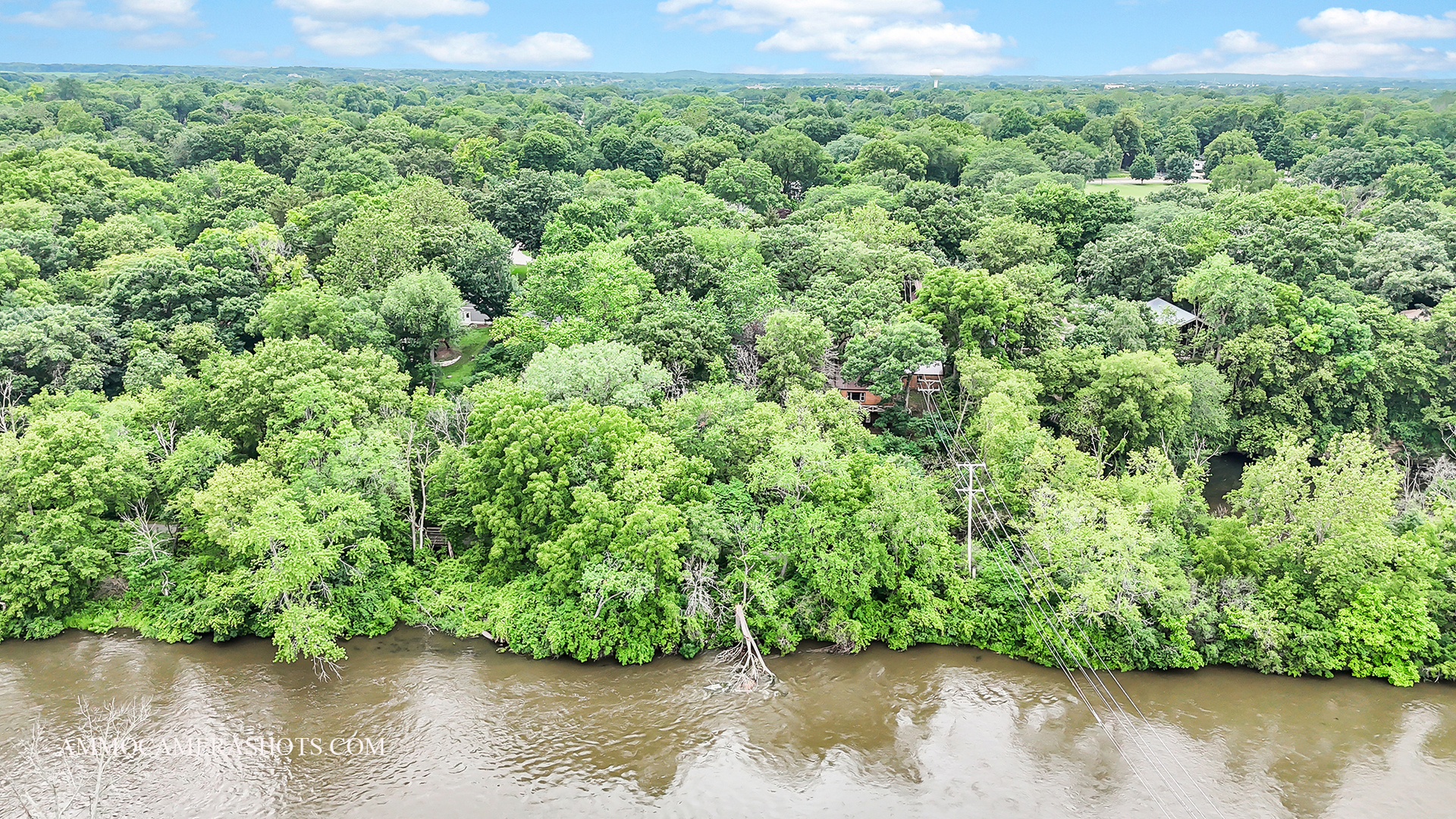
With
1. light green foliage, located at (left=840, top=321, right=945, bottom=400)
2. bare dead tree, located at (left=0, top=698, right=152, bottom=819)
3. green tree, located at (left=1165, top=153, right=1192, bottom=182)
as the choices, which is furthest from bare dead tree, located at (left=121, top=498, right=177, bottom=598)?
green tree, located at (left=1165, top=153, right=1192, bottom=182)

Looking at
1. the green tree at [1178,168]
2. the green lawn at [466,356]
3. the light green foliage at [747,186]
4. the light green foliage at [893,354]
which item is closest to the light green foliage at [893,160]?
the light green foliage at [747,186]

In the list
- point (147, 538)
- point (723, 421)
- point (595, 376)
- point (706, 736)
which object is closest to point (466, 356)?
point (595, 376)

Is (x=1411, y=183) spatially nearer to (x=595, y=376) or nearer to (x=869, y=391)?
(x=869, y=391)

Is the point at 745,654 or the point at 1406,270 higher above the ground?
the point at 1406,270

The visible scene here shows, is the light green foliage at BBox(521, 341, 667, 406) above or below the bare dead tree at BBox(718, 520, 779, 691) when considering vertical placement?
above

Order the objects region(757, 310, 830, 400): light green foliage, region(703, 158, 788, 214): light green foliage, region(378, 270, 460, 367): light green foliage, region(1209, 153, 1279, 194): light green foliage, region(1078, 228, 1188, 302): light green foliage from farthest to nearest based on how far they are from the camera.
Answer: region(1209, 153, 1279, 194): light green foliage, region(703, 158, 788, 214): light green foliage, region(1078, 228, 1188, 302): light green foliage, region(378, 270, 460, 367): light green foliage, region(757, 310, 830, 400): light green foliage

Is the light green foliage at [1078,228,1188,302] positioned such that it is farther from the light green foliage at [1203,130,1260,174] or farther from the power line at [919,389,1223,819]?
the light green foliage at [1203,130,1260,174]

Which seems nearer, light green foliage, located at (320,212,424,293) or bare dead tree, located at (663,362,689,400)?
bare dead tree, located at (663,362,689,400)
